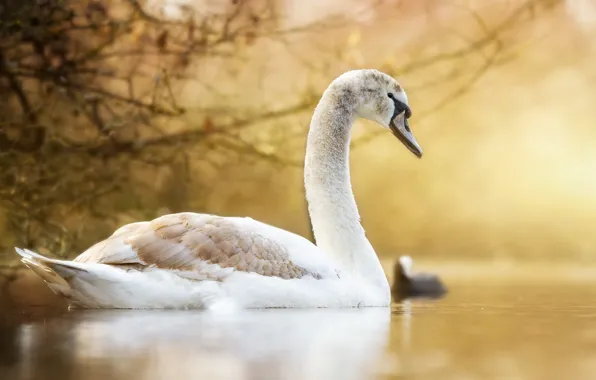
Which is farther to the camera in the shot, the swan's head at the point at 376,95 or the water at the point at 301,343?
the swan's head at the point at 376,95

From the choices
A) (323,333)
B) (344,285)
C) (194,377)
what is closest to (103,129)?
(344,285)

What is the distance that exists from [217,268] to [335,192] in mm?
812

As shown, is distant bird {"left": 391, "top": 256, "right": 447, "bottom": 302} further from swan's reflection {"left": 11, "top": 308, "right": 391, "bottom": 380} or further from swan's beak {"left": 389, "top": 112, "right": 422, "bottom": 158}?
swan's reflection {"left": 11, "top": 308, "right": 391, "bottom": 380}

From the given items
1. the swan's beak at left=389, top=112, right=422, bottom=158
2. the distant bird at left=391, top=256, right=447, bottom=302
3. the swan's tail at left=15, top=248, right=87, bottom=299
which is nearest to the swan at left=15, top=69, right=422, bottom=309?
the swan's tail at left=15, top=248, right=87, bottom=299

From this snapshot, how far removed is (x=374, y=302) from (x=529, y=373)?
211cm

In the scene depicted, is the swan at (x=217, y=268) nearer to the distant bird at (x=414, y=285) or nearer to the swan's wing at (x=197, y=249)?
the swan's wing at (x=197, y=249)

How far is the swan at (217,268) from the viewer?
5.59 m

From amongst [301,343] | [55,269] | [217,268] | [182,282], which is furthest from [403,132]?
[301,343]

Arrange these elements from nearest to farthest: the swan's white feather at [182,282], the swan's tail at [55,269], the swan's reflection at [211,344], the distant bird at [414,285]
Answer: the swan's reflection at [211,344] < the swan's tail at [55,269] < the swan's white feather at [182,282] < the distant bird at [414,285]

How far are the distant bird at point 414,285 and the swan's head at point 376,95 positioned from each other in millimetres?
1582

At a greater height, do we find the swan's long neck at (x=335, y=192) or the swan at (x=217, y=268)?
the swan's long neck at (x=335, y=192)

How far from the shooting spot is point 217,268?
5.68 metres

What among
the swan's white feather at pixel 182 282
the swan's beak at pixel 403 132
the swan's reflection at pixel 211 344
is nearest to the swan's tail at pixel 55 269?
the swan's white feather at pixel 182 282

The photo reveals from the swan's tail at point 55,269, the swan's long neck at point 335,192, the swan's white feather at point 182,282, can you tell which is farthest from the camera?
the swan's long neck at point 335,192
